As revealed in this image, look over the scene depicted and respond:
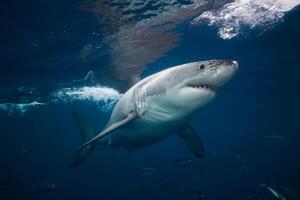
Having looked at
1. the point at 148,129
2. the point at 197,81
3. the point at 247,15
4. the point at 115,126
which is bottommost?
the point at 148,129

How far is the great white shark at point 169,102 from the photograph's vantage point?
523 cm

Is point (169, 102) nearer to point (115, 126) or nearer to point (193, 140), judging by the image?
point (115, 126)

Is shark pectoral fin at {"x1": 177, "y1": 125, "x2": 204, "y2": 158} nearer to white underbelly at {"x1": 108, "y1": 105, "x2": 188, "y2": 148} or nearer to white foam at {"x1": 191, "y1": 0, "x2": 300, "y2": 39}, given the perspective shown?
white underbelly at {"x1": 108, "y1": 105, "x2": 188, "y2": 148}

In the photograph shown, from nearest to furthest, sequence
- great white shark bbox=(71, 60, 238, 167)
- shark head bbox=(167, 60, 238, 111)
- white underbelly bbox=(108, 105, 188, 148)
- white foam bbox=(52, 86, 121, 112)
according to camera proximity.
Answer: shark head bbox=(167, 60, 238, 111)
great white shark bbox=(71, 60, 238, 167)
white underbelly bbox=(108, 105, 188, 148)
white foam bbox=(52, 86, 121, 112)

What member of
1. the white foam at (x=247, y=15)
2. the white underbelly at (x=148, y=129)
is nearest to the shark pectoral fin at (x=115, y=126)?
the white underbelly at (x=148, y=129)

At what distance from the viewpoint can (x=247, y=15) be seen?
14.7 metres

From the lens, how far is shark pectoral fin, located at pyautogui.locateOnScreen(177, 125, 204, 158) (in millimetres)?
8211

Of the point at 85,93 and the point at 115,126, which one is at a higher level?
the point at 115,126

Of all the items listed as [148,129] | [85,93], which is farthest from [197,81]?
[85,93]

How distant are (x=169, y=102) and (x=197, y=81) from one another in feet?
2.98

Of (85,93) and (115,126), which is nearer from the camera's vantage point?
(115,126)

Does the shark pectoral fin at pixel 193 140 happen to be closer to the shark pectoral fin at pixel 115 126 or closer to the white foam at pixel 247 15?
the shark pectoral fin at pixel 115 126

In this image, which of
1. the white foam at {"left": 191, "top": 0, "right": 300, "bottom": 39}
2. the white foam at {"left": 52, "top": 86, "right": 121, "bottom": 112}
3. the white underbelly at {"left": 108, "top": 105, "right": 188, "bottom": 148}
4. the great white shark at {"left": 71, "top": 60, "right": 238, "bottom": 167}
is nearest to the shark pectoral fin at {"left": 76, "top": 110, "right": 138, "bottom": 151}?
the great white shark at {"left": 71, "top": 60, "right": 238, "bottom": 167}

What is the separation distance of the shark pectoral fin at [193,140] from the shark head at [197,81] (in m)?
2.35
